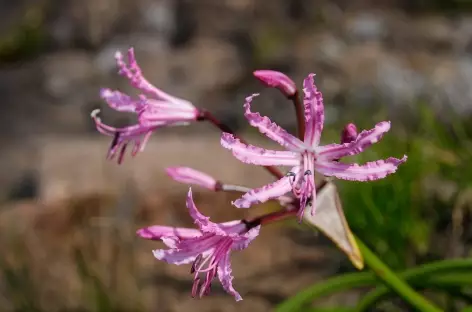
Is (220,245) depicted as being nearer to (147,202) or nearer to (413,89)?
(147,202)

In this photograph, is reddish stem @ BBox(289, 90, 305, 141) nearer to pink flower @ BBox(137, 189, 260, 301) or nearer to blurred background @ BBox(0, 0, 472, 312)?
pink flower @ BBox(137, 189, 260, 301)

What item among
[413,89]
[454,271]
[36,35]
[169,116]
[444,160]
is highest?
[169,116]

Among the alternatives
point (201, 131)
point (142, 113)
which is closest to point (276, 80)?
point (142, 113)

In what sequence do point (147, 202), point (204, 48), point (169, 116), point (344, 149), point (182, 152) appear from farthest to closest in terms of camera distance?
point (204, 48)
point (182, 152)
point (147, 202)
point (169, 116)
point (344, 149)

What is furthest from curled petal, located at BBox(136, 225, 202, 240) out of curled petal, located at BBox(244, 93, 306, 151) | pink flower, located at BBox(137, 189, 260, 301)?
curled petal, located at BBox(244, 93, 306, 151)

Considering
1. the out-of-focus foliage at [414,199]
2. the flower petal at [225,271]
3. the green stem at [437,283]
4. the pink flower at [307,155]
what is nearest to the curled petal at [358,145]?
the pink flower at [307,155]

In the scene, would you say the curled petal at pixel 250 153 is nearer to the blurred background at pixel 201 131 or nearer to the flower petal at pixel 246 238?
the flower petal at pixel 246 238

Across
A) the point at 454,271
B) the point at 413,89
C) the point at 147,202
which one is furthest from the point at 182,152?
the point at 454,271
